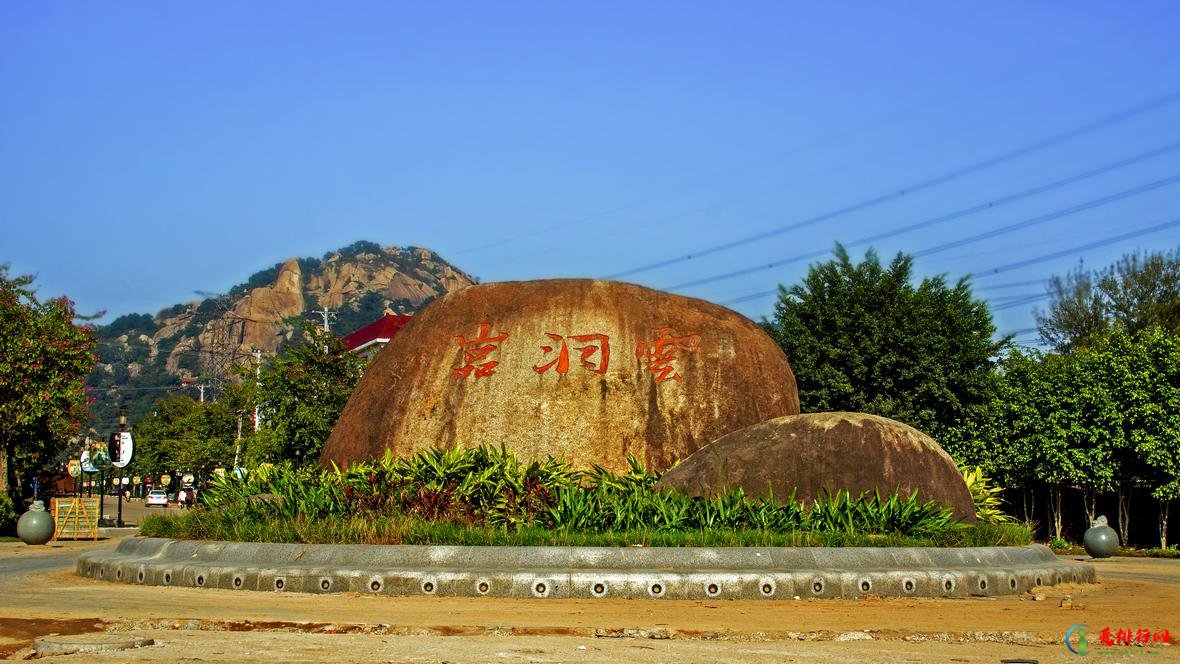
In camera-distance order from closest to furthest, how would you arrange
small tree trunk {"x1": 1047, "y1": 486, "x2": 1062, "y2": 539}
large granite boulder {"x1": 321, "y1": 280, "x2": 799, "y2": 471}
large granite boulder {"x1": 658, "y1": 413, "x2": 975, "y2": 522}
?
1. large granite boulder {"x1": 658, "y1": 413, "x2": 975, "y2": 522}
2. large granite boulder {"x1": 321, "y1": 280, "x2": 799, "y2": 471}
3. small tree trunk {"x1": 1047, "y1": 486, "x2": 1062, "y2": 539}

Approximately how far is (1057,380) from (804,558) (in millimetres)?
19214

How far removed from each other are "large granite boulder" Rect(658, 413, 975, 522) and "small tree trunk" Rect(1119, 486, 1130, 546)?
48.7ft

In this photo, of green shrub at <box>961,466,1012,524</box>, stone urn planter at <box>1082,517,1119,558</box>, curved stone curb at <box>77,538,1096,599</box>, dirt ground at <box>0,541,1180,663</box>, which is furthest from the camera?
stone urn planter at <box>1082,517,1119,558</box>

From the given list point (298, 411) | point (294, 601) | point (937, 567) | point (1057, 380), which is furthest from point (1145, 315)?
point (294, 601)

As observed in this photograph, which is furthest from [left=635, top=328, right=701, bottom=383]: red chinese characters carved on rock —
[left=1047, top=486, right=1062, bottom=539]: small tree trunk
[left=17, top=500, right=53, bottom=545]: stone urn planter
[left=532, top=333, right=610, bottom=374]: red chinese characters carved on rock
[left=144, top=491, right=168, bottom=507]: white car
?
[left=144, top=491, right=168, bottom=507]: white car

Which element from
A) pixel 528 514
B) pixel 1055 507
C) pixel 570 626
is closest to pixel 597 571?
pixel 570 626

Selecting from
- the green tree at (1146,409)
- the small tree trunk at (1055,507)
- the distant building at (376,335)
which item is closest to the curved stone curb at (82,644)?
the green tree at (1146,409)

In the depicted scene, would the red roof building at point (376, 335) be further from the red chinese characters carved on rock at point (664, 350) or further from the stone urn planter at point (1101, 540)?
the stone urn planter at point (1101, 540)

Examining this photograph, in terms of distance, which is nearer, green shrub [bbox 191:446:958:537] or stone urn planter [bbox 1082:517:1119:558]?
green shrub [bbox 191:446:958:537]

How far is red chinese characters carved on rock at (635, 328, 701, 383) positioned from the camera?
20.0 metres

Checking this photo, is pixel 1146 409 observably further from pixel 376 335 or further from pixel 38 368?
pixel 376 335

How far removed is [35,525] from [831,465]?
1652cm

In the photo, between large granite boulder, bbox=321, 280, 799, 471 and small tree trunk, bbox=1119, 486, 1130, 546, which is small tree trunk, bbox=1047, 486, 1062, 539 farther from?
large granite boulder, bbox=321, 280, 799, 471

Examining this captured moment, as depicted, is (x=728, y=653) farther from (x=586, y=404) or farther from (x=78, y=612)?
(x=586, y=404)
